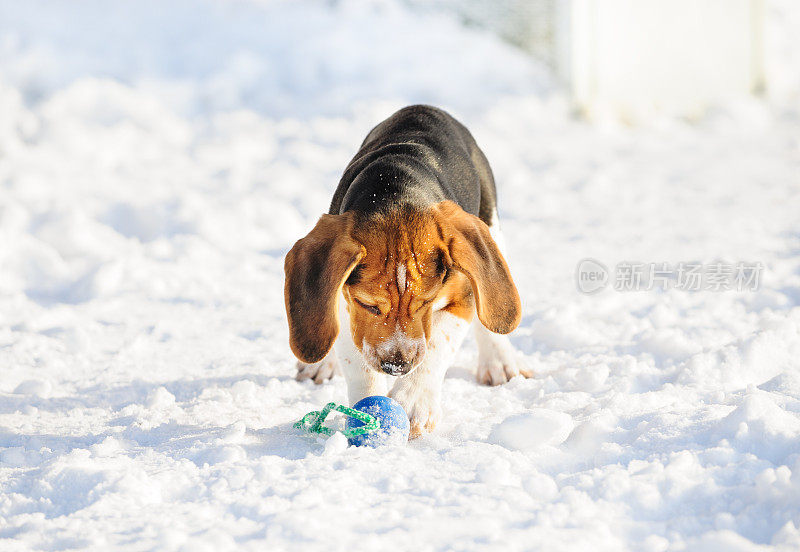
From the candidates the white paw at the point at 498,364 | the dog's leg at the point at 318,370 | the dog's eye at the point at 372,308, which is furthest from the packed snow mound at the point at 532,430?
the dog's leg at the point at 318,370

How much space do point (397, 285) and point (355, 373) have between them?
56cm

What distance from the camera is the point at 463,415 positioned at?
3.62 metres

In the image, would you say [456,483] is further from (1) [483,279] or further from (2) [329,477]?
(1) [483,279]

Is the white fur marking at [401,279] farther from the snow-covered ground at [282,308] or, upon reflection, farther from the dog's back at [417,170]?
the snow-covered ground at [282,308]

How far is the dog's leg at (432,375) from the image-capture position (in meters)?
3.45

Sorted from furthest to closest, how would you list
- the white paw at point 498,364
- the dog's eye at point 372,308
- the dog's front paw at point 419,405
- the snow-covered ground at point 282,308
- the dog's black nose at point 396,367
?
the white paw at point 498,364
the dog's front paw at point 419,405
the dog's eye at point 372,308
the dog's black nose at point 396,367
the snow-covered ground at point 282,308

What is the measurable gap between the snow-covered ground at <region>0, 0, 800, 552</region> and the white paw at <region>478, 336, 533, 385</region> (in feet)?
0.33

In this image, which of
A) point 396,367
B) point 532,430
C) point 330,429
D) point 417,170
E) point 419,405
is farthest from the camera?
point 417,170

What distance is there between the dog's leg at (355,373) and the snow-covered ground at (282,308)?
317 millimetres

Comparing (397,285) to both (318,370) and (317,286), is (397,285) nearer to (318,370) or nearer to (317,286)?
(317,286)

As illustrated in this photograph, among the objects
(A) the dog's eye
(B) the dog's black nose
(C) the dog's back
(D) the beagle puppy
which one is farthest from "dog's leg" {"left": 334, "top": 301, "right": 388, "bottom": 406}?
(C) the dog's back

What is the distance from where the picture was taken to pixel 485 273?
321cm

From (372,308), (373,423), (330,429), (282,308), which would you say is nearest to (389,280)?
(372,308)

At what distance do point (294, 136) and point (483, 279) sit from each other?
7.78m
